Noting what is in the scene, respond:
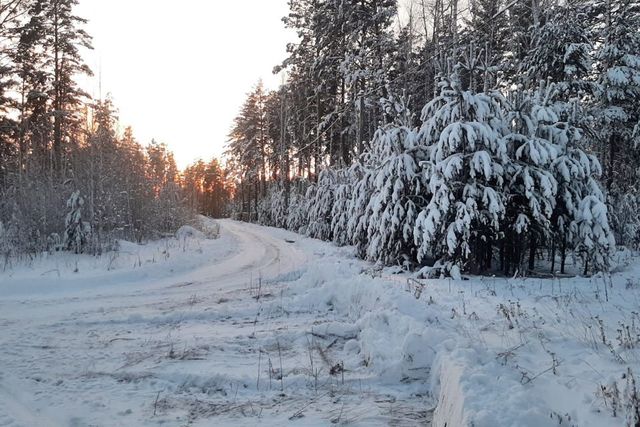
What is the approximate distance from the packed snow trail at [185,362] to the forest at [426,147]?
13.2 feet

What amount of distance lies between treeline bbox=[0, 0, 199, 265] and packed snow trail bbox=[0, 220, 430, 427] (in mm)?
4813

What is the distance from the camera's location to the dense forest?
14.1 meters

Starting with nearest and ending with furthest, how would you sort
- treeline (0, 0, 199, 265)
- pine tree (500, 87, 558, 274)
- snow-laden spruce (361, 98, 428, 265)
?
pine tree (500, 87, 558, 274) < snow-laden spruce (361, 98, 428, 265) < treeline (0, 0, 199, 265)

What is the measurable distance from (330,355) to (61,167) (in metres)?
17.0

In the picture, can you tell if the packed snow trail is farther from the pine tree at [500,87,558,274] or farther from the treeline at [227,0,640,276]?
the pine tree at [500,87,558,274]

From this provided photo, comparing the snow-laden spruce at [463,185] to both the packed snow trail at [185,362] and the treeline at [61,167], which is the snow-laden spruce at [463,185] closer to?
the packed snow trail at [185,362]

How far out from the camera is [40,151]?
2308 centimetres

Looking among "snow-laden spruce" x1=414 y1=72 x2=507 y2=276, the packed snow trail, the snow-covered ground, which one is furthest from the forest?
the packed snow trail

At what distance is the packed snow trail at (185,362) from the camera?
3.90 m

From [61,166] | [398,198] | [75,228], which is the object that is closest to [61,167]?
[61,166]

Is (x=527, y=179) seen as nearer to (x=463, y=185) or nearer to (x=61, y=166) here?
(x=463, y=185)

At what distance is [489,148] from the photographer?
32.2 feet

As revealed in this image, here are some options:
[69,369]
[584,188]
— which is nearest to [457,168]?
[584,188]

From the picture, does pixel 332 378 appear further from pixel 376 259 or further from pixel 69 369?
pixel 376 259
